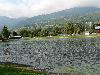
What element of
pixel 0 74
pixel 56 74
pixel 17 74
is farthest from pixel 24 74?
pixel 56 74

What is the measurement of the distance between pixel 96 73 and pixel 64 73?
6.28m

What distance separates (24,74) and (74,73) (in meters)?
10.9

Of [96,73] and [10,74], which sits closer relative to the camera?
[10,74]

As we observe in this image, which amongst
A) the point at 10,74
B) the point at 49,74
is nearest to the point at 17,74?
the point at 10,74

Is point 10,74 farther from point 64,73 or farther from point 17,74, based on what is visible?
point 64,73

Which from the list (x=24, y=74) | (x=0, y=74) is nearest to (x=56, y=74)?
(x=24, y=74)

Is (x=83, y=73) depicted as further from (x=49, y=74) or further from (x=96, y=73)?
(x=49, y=74)

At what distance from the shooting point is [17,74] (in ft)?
120

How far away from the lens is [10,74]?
3575 centimetres

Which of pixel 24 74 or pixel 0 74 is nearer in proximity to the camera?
pixel 0 74

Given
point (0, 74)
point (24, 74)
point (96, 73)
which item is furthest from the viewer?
point (96, 73)

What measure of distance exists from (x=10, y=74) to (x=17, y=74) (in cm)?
127

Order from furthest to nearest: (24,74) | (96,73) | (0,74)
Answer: (96,73)
(24,74)
(0,74)

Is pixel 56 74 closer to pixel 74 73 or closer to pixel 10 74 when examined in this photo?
pixel 74 73
